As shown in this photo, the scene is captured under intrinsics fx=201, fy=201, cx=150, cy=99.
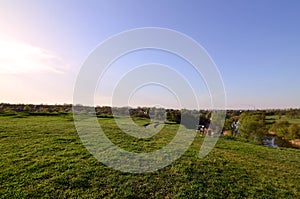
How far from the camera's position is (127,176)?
8.24 m

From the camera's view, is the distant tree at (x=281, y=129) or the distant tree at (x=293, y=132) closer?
the distant tree at (x=293, y=132)

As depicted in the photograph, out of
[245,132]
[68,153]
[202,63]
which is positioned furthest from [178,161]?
[245,132]

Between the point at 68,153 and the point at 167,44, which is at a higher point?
the point at 167,44

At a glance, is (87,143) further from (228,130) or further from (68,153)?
(228,130)

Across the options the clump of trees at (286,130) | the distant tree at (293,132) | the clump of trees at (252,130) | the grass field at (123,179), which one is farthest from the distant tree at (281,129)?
the grass field at (123,179)

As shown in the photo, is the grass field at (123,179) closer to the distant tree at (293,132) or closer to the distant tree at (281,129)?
the distant tree at (293,132)

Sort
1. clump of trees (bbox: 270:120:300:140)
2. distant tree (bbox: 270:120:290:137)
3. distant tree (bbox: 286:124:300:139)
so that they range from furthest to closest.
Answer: distant tree (bbox: 270:120:290:137)
clump of trees (bbox: 270:120:300:140)
distant tree (bbox: 286:124:300:139)

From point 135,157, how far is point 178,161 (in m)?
2.32

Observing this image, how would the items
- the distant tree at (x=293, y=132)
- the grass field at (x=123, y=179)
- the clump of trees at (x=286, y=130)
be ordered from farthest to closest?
1. the clump of trees at (x=286, y=130)
2. the distant tree at (x=293, y=132)
3. the grass field at (x=123, y=179)

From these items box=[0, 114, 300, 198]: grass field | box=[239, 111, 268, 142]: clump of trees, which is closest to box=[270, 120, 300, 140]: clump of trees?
box=[239, 111, 268, 142]: clump of trees

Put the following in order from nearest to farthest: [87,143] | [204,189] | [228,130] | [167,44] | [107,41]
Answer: [204,189] < [107,41] < [167,44] < [87,143] < [228,130]

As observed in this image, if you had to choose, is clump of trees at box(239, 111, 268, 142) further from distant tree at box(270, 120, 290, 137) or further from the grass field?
the grass field

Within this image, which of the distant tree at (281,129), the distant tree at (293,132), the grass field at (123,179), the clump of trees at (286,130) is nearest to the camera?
the grass field at (123,179)

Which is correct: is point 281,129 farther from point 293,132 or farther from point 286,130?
point 293,132
